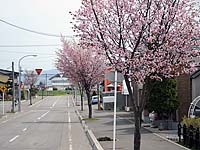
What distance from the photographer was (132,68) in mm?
11750

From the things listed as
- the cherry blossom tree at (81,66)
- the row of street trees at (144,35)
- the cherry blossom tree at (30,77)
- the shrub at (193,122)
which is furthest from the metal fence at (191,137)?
the cherry blossom tree at (30,77)

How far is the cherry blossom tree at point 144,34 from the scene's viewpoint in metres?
11.5

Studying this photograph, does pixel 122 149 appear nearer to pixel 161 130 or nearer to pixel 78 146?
pixel 78 146

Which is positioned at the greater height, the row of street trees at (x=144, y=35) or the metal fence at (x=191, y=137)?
the row of street trees at (x=144, y=35)

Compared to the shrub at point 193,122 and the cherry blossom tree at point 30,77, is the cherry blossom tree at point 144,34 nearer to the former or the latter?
the shrub at point 193,122

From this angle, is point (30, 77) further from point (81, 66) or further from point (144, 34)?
point (144, 34)

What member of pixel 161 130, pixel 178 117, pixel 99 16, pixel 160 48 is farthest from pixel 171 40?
pixel 178 117

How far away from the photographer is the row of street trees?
37.7ft

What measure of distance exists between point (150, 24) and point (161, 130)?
17.5 meters

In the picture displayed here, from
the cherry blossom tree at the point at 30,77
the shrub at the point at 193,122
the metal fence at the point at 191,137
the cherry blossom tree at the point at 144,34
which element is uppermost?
the cherry blossom tree at the point at 30,77

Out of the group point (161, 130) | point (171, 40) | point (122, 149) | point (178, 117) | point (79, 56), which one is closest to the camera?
point (171, 40)

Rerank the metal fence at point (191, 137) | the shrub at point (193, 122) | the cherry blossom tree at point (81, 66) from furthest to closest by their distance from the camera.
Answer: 1. the cherry blossom tree at point (81, 66)
2. the shrub at point (193, 122)
3. the metal fence at point (191, 137)

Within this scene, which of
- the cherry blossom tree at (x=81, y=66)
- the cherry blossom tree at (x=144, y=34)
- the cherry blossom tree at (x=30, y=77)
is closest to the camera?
the cherry blossom tree at (x=144, y=34)

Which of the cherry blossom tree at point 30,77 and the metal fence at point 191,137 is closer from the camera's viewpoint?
the metal fence at point 191,137
